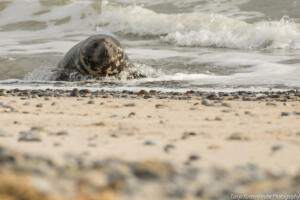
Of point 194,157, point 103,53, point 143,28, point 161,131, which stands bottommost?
point 161,131

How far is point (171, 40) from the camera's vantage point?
51.1 ft

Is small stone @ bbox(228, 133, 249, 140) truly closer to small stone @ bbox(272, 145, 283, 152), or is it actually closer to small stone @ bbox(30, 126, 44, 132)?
small stone @ bbox(272, 145, 283, 152)

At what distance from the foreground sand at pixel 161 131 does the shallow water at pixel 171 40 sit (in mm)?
2037

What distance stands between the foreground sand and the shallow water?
2037 mm

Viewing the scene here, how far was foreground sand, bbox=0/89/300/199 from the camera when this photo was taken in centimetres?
221

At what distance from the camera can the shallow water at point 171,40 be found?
7.67 metres

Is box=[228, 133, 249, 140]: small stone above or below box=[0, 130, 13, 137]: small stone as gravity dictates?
below

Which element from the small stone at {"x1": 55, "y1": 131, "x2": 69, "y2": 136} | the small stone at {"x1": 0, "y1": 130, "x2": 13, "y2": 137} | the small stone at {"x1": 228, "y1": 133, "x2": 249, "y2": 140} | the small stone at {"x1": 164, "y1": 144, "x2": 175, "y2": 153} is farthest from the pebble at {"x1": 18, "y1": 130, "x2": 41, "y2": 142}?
the small stone at {"x1": 228, "y1": 133, "x2": 249, "y2": 140}

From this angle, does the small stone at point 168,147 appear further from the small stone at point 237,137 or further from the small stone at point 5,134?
the small stone at point 5,134

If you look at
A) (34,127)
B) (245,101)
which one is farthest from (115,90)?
(34,127)

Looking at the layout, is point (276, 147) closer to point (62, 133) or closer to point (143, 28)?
point (62, 133)

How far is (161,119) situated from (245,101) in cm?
165

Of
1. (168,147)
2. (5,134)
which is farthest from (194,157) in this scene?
(5,134)

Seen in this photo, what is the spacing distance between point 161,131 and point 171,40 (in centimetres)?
1254
